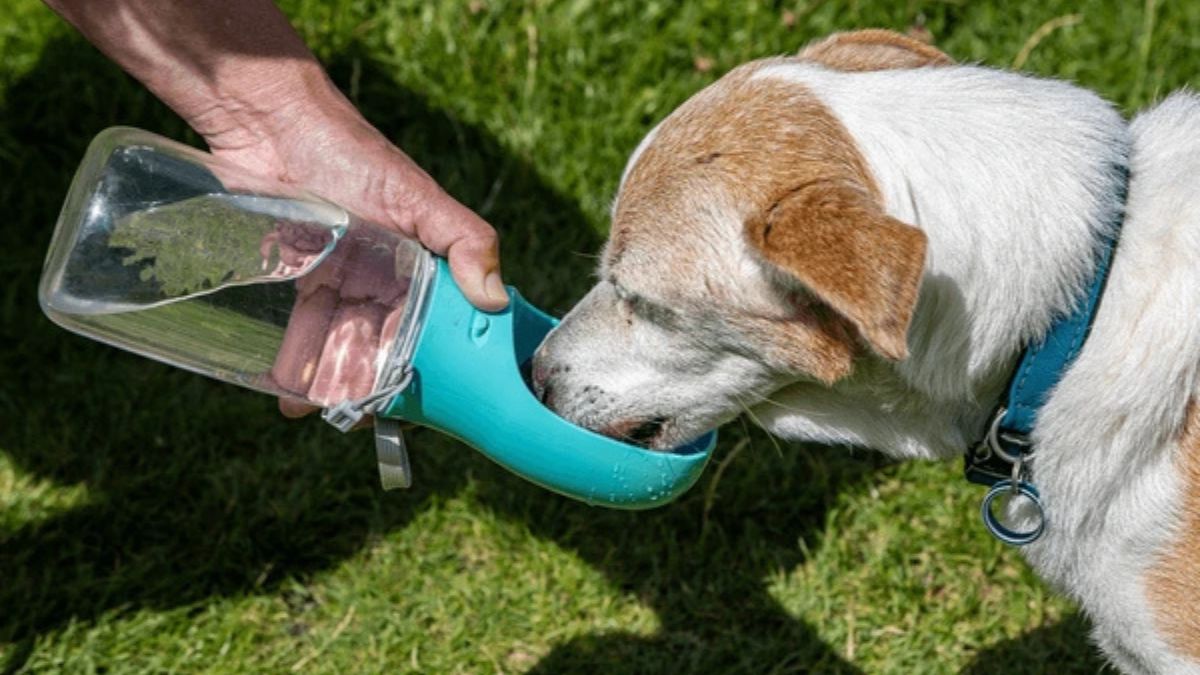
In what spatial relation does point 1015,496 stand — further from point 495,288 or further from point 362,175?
point 362,175

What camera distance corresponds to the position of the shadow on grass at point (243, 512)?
15.4ft

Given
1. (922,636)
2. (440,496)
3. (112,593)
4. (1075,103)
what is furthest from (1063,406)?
(112,593)

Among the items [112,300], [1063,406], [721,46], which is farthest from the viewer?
[721,46]

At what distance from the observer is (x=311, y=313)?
3.76m

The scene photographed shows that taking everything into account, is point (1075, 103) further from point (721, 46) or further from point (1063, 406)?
point (721, 46)

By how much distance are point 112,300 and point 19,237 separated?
2.19 metres

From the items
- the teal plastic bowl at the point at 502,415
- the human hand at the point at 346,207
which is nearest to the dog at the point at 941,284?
the teal plastic bowl at the point at 502,415

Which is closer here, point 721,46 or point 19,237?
point 19,237

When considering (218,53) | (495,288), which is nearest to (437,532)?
(495,288)

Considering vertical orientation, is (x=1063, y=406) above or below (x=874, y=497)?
above

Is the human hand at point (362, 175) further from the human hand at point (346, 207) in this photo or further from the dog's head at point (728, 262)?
the dog's head at point (728, 262)

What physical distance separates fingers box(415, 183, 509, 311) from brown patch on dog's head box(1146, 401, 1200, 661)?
1485 millimetres

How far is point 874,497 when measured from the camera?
509cm

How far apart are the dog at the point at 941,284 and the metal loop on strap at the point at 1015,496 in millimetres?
31
